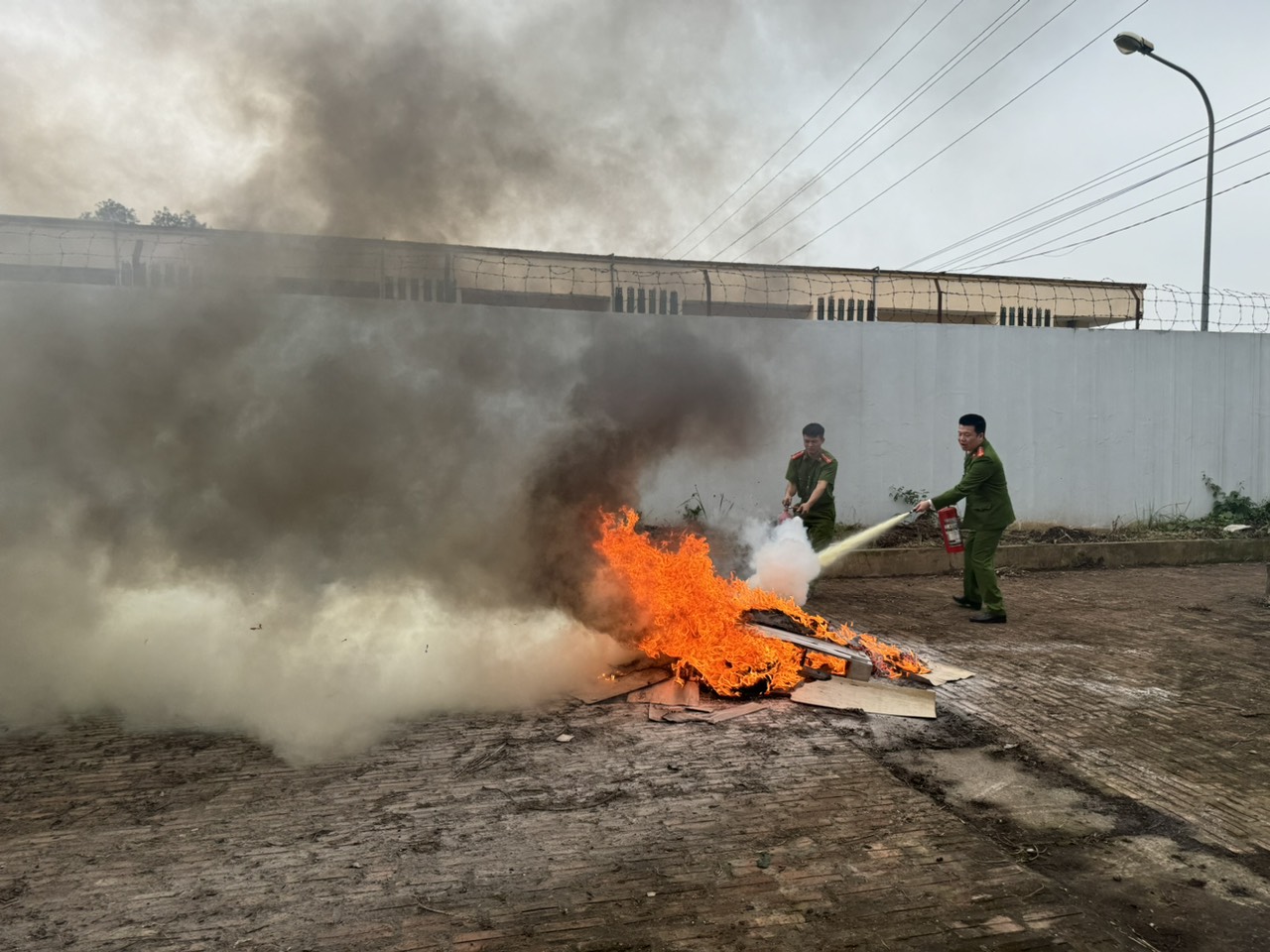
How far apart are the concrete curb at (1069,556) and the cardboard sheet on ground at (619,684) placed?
514 cm

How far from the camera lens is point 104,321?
19.3ft

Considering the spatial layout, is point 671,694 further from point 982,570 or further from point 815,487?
point 982,570

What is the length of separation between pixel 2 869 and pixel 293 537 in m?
2.82

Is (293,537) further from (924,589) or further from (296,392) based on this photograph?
(924,589)

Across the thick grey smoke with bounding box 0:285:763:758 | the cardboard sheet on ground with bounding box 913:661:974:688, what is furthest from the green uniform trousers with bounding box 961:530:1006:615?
the thick grey smoke with bounding box 0:285:763:758

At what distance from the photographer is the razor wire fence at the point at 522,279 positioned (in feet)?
20.1

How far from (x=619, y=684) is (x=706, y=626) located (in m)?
0.74

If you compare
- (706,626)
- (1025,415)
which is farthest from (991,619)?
(1025,415)

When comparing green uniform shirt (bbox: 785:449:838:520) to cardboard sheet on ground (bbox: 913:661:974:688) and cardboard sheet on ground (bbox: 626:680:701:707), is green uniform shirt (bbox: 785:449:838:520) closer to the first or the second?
cardboard sheet on ground (bbox: 913:661:974:688)

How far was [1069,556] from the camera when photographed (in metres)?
10.9

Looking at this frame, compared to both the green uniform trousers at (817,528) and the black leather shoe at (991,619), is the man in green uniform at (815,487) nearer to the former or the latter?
the green uniform trousers at (817,528)

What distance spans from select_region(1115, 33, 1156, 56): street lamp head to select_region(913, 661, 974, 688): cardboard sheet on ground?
37.1 feet

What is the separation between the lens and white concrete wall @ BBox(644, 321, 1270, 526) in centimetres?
1100

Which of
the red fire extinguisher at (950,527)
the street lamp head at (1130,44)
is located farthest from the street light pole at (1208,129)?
the red fire extinguisher at (950,527)
